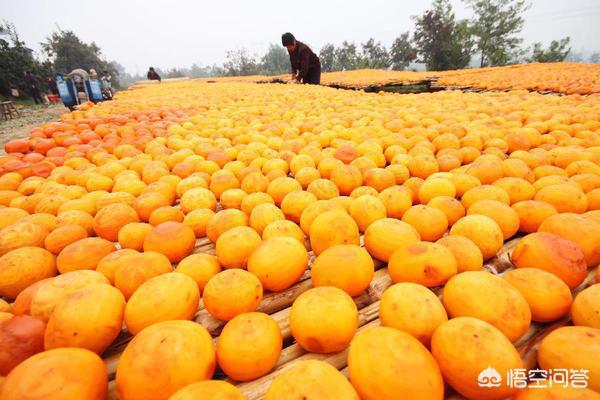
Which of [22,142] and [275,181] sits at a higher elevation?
[22,142]

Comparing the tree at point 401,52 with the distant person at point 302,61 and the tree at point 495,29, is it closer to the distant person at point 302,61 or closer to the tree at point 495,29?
the tree at point 495,29

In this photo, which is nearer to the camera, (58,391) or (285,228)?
(58,391)

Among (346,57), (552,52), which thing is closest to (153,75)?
(346,57)

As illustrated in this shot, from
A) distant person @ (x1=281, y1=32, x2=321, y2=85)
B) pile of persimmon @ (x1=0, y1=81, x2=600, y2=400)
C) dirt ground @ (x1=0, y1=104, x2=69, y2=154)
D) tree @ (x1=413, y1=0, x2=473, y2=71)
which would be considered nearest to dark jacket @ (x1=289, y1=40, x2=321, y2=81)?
distant person @ (x1=281, y1=32, x2=321, y2=85)

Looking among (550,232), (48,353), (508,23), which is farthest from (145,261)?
(508,23)

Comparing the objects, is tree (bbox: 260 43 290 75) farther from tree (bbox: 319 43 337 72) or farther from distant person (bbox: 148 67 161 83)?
distant person (bbox: 148 67 161 83)

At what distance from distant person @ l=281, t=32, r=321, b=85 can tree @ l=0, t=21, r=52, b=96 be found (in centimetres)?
2661

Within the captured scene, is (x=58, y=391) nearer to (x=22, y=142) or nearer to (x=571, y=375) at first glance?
(x=571, y=375)

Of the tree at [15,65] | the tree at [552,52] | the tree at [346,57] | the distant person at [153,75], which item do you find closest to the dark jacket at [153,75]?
the distant person at [153,75]

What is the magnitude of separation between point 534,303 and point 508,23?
41433 mm

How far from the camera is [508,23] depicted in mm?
30969

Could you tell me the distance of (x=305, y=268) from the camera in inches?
60.7

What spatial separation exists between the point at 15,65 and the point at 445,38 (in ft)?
133

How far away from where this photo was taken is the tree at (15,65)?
2391 centimetres
